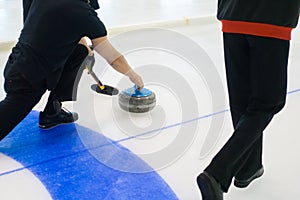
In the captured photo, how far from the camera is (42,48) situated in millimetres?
1804

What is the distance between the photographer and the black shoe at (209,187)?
1.35 meters

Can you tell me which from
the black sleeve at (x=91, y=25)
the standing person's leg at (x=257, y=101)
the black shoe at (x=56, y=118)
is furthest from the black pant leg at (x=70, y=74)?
the standing person's leg at (x=257, y=101)

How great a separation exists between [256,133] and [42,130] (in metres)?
1.14

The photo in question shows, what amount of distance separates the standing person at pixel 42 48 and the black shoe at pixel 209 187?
84 centimetres

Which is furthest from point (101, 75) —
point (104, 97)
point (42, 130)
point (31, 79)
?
point (31, 79)

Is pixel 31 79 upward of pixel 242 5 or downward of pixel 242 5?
downward

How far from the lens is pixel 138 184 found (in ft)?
5.44

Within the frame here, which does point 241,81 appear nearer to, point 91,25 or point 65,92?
point 91,25

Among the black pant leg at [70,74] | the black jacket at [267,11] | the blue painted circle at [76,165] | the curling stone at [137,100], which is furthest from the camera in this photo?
the curling stone at [137,100]

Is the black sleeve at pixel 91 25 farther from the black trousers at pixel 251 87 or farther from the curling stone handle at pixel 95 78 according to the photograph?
the black trousers at pixel 251 87

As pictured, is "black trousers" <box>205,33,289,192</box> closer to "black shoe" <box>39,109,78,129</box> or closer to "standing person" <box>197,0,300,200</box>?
"standing person" <box>197,0,300,200</box>

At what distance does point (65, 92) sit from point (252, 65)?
1025 mm

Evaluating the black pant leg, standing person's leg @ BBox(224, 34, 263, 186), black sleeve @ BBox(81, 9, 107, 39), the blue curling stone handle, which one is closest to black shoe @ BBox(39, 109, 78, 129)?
the black pant leg

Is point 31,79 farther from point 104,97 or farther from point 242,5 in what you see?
point 242,5
